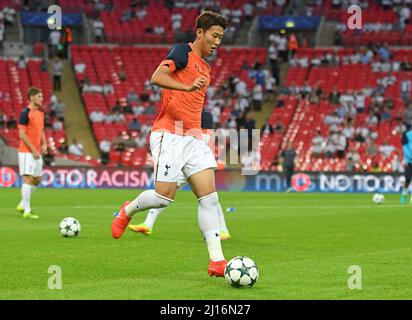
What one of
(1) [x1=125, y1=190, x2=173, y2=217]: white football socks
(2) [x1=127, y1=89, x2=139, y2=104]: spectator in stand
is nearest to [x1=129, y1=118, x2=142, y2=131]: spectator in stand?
(2) [x1=127, y1=89, x2=139, y2=104]: spectator in stand

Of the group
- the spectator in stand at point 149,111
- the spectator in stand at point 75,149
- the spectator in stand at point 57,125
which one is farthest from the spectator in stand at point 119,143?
the spectator in stand at point 57,125

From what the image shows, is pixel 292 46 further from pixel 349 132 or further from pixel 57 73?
pixel 57 73

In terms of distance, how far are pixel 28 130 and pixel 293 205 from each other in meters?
9.48

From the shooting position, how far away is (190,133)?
10773mm

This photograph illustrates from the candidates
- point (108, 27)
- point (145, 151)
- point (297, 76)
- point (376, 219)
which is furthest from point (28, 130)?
point (108, 27)

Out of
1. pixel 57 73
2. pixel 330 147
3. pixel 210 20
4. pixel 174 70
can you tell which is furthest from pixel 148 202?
pixel 57 73

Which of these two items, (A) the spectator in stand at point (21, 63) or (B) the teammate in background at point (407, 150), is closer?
(B) the teammate in background at point (407, 150)

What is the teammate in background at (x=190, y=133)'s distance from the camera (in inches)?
411

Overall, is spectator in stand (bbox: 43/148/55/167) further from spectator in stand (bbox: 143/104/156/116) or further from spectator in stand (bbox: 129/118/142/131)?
spectator in stand (bbox: 143/104/156/116)

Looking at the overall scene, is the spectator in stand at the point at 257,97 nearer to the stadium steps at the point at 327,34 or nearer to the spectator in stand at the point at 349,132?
the spectator in stand at the point at 349,132

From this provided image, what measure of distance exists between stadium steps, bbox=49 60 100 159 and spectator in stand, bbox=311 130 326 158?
354 inches

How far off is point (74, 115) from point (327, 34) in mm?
14097

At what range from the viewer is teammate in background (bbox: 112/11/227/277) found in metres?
10.4
